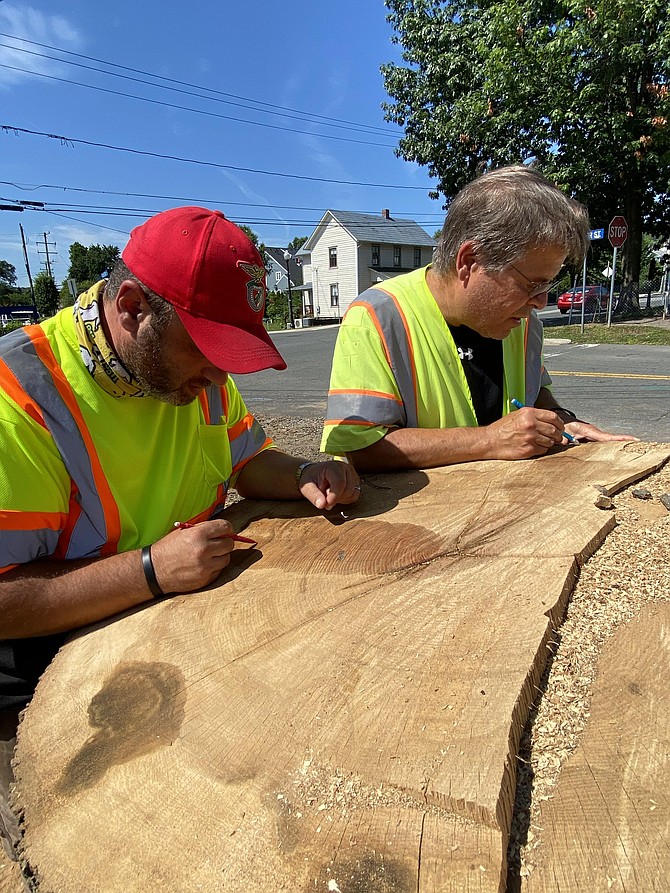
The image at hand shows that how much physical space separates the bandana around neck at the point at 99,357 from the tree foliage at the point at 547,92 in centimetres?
1537

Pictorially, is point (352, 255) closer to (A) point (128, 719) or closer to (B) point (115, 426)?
(B) point (115, 426)

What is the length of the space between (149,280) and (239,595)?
2.29 feet

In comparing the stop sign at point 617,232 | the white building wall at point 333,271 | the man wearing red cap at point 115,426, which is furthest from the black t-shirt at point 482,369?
the white building wall at point 333,271

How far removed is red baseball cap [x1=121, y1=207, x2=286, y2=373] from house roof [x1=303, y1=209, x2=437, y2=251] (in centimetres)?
3619

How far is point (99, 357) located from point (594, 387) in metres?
7.88

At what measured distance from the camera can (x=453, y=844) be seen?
0.66 metres

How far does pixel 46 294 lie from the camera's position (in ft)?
186

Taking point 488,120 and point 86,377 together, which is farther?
point 488,120

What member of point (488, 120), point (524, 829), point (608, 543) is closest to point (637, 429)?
point (608, 543)

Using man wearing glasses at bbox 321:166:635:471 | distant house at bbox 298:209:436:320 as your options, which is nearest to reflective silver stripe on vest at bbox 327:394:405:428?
man wearing glasses at bbox 321:166:635:471

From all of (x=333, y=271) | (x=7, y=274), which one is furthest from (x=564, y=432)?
(x=7, y=274)

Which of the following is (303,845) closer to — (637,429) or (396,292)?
(396,292)

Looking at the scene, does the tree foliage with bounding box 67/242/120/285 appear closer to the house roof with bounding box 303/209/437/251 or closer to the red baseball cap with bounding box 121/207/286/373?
the house roof with bounding box 303/209/437/251

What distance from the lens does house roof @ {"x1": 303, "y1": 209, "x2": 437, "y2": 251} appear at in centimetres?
3647
